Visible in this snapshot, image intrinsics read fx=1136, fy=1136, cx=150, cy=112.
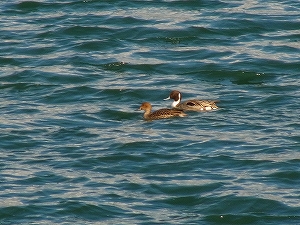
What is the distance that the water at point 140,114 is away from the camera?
46.3 feet

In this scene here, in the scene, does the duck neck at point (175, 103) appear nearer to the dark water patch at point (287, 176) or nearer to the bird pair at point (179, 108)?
the bird pair at point (179, 108)

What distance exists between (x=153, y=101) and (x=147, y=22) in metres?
5.18

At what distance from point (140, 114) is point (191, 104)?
84 cm

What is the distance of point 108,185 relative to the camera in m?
14.7

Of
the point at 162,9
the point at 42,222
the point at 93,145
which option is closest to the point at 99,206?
the point at 42,222

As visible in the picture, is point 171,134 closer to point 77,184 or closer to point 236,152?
point 236,152

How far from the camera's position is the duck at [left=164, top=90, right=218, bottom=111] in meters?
18.0

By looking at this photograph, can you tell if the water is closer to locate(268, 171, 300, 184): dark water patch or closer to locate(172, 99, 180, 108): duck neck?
locate(268, 171, 300, 184): dark water patch

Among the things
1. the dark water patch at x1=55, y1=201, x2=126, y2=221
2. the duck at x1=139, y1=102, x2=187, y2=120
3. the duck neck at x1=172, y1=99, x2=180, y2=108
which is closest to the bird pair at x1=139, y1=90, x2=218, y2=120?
the duck at x1=139, y1=102, x2=187, y2=120

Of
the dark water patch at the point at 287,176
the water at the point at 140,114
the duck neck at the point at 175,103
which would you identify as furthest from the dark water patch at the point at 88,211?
the duck neck at the point at 175,103

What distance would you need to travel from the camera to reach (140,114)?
18.4 metres

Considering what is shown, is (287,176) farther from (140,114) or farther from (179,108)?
(140,114)

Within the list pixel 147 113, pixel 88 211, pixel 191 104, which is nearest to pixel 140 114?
pixel 147 113

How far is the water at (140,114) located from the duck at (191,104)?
13 centimetres
